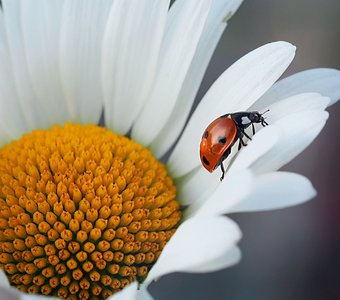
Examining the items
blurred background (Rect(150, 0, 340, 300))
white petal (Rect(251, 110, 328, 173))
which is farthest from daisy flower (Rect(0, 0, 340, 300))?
blurred background (Rect(150, 0, 340, 300))

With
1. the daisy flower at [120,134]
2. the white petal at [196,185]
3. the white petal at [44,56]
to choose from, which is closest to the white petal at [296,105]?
the daisy flower at [120,134]

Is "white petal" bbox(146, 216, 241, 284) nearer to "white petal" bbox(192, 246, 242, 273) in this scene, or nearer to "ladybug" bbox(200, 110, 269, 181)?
"white petal" bbox(192, 246, 242, 273)

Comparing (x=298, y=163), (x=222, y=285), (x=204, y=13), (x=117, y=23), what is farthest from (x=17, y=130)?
(x=298, y=163)

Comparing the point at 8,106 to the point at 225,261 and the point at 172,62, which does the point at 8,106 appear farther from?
the point at 225,261

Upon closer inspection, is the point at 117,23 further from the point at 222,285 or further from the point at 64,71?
the point at 222,285

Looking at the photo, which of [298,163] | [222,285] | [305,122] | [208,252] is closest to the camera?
[208,252]

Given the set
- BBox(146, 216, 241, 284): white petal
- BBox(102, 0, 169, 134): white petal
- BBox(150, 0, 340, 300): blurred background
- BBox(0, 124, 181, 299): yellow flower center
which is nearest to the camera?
BBox(146, 216, 241, 284): white petal
